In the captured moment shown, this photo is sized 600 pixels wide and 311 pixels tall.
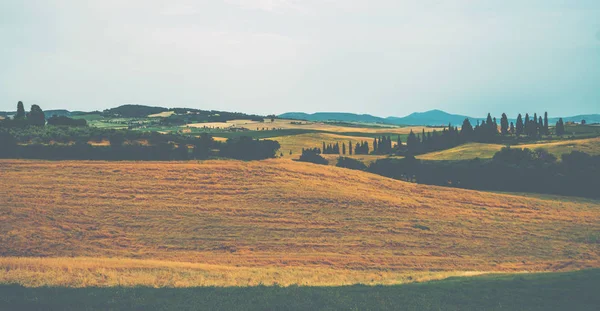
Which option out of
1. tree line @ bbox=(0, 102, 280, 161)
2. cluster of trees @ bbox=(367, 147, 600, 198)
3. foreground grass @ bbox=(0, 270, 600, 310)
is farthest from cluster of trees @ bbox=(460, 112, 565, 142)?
foreground grass @ bbox=(0, 270, 600, 310)

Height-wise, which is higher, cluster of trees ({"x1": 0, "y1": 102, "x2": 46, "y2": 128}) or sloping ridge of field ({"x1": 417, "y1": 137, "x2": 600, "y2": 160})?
cluster of trees ({"x1": 0, "y1": 102, "x2": 46, "y2": 128})

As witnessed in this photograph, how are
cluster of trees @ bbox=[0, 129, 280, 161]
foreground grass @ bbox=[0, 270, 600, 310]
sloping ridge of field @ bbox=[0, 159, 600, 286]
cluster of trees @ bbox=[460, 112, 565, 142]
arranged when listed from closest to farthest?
1. foreground grass @ bbox=[0, 270, 600, 310]
2. sloping ridge of field @ bbox=[0, 159, 600, 286]
3. cluster of trees @ bbox=[0, 129, 280, 161]
4. cluster of trees @ bbox=[460, 112, 565, 142]

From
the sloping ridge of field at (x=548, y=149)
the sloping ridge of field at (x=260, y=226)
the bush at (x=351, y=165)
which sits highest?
the sloping ridge of field at (x=548, y=149)

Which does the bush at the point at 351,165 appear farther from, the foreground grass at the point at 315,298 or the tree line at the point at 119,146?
the foreground grass at the point at 315,298

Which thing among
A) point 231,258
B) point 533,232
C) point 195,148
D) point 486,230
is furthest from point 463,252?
point 195,148

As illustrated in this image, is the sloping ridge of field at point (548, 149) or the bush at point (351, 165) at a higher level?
the sloping ridge of field at point (548, 149)

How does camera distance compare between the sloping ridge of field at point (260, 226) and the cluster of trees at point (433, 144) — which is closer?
the sloping ridge of field at point (260, 226)

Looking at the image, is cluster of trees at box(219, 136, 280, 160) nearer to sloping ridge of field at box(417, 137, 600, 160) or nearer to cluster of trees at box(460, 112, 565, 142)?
sloping ridge of field at box(417, 137, 600, 160)

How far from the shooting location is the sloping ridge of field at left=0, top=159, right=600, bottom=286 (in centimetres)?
3422

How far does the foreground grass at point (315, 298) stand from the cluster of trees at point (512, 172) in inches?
2617

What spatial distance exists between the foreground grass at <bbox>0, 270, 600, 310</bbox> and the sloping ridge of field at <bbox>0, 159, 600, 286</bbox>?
448 cm

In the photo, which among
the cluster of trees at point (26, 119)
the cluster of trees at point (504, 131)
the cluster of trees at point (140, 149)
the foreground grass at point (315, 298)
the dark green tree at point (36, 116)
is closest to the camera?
the foreground grass at point (315, 298)

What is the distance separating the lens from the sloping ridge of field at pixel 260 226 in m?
34.2

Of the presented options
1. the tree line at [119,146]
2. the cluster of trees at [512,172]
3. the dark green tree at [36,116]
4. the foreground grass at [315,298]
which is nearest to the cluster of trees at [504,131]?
the cluster of trees at [512,172]
